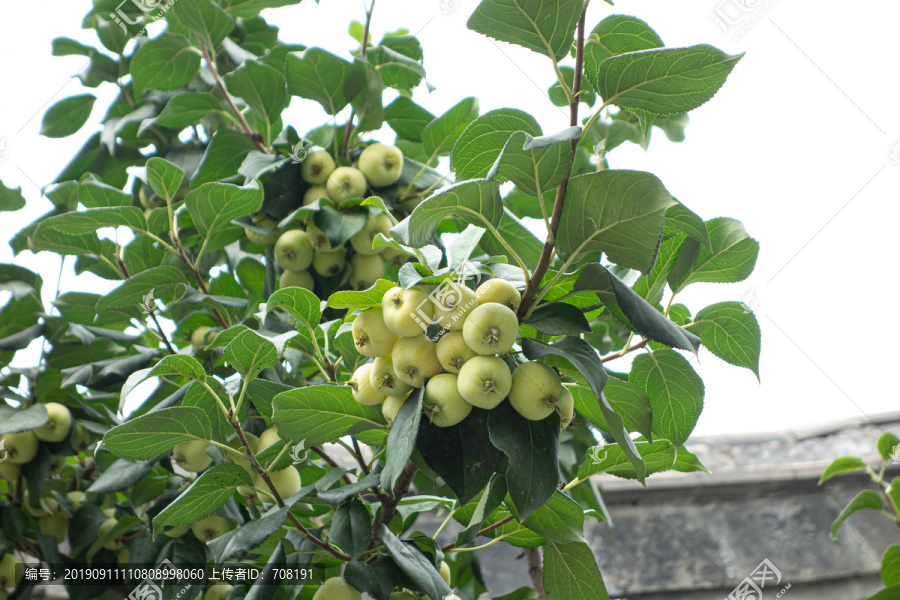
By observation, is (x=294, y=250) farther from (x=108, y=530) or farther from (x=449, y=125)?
(x=108, y=530)

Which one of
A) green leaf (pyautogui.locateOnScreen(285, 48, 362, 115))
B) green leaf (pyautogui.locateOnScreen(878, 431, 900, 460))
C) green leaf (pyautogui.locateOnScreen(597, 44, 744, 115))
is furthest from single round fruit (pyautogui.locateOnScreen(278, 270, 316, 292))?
green leaf (pyautogui.locateOnScreen(878, 431, 900, 460))

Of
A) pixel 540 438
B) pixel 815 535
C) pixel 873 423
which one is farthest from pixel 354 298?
pixel 873 423

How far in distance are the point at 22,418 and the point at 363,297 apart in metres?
0.66

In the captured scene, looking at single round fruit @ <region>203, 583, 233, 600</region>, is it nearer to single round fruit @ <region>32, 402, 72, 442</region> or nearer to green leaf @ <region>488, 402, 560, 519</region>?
single round fruit @ <region>32, 402, 72, 442</region>

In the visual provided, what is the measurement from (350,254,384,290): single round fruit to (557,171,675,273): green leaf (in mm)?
466

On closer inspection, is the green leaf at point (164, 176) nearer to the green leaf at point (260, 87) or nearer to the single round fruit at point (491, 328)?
the green leaf at point (260, 87)

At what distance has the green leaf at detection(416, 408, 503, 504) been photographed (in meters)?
0.52

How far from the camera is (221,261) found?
45.9 inches

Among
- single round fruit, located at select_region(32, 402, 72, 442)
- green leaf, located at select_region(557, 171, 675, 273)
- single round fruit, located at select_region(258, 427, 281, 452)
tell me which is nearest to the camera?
green leaf, located at select_region(557, 171, 675, 273)

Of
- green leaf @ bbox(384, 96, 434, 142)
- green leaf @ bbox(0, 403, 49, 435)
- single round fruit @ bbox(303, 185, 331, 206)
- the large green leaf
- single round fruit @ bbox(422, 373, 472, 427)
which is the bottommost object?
green leaf @ bbox(0, 403, 49, 435)

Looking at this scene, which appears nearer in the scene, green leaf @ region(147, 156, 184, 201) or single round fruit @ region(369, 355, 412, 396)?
single round fruit @ region(369, 355, 412, 396)

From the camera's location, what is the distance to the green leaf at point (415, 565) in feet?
1.91

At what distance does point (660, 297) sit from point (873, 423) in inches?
86.1

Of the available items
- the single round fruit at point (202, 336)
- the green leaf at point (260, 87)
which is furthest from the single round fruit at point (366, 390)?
the green leaf at point (260, 87)
